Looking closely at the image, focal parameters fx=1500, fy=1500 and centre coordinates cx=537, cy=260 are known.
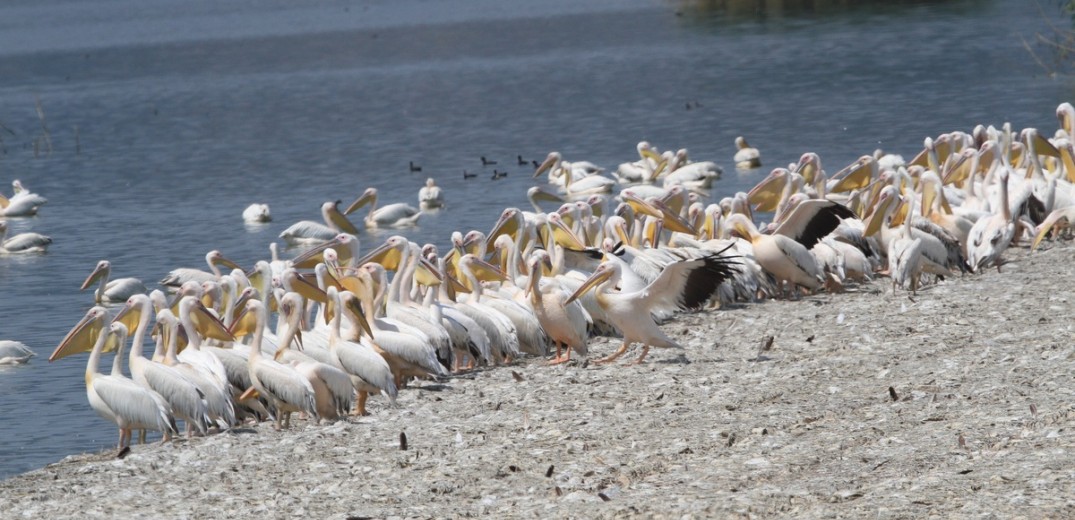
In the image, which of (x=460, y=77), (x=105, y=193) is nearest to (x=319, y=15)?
(x=460, y=77)

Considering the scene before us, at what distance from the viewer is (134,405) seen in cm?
749

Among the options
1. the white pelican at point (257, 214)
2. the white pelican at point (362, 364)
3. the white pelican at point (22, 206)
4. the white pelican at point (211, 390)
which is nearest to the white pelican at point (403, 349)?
the white pelican at point (362, 364)

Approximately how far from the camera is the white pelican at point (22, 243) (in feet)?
53.3

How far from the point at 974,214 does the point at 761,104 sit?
16.4 meters

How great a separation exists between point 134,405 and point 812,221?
475cm

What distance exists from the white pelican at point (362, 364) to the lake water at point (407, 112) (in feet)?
5.02

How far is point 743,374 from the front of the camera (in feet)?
25.2

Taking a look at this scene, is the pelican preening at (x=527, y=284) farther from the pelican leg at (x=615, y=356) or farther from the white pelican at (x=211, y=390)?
the pelican leg at (x=615, y=356)

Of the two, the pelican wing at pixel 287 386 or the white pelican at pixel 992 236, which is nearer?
the pelican wing at pixel 287 386

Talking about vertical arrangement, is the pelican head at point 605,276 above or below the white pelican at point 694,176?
above

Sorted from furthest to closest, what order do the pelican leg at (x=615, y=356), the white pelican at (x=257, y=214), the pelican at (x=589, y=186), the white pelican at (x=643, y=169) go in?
the white pelican at (x=643, y=169) < the pelican at (x=589, y=186) < the white pelican at (x=257, y=214) < the pelican leg at (x=615, y=356)

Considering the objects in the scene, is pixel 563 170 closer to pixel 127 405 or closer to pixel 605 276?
pixel 605 276

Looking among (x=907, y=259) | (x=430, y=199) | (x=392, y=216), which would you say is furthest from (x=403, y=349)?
(x=430, y=199)

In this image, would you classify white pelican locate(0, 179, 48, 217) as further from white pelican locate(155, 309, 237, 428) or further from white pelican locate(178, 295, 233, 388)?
white pelican locate(155, 309, 237, 428)
